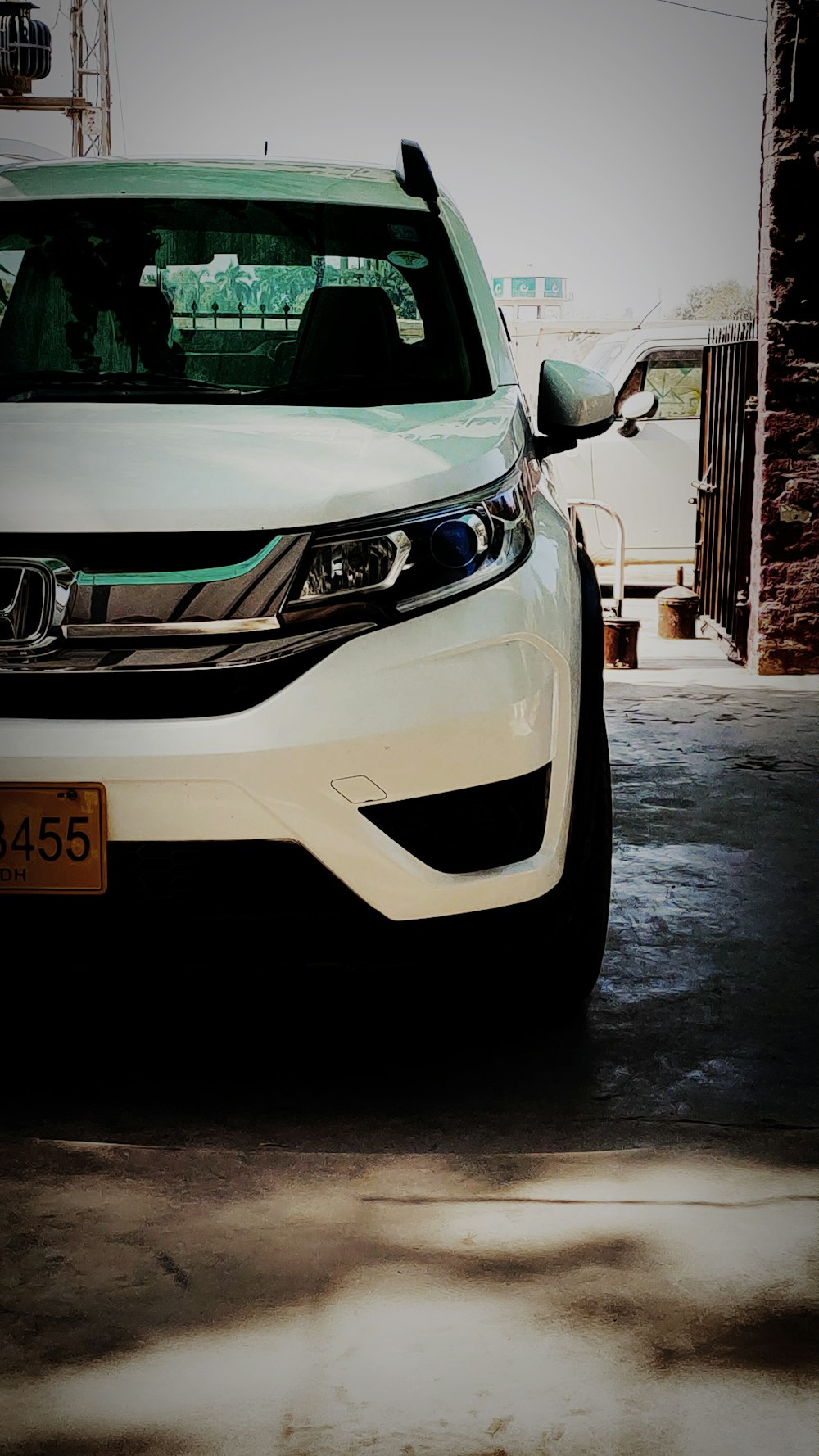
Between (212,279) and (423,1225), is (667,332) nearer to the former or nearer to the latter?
(212,279)

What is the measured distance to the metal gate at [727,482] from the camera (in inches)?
316

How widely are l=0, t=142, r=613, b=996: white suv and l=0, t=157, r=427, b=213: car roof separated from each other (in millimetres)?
822

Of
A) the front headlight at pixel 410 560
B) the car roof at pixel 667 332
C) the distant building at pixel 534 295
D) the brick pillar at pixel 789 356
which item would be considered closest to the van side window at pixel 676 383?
the car roof at pixel 667 332

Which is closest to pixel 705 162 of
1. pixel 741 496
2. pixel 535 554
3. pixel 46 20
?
pixel 46 20

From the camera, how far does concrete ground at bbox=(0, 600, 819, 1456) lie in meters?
1.76

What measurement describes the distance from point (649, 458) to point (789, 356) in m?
4.04

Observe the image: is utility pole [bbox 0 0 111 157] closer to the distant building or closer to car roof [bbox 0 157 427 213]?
the distant building

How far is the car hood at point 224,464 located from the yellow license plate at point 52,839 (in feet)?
1.31

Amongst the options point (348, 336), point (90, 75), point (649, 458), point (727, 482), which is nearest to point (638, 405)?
point (649, 458)

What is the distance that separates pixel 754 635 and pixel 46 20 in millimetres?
33566

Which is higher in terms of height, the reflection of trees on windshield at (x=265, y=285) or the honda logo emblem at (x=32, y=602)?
the reflection of trees on windshield at (x=265, y=285)

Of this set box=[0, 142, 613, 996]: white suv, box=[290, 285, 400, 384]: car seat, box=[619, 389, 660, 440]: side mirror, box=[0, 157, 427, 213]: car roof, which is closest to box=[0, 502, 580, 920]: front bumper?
box=[0, 142, 613, 996]: white suv

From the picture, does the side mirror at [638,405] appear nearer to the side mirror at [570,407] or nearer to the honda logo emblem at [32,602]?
the side mirror at [570,407]

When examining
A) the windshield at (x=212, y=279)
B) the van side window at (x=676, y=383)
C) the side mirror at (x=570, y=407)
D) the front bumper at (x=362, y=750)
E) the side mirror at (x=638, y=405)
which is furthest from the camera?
the van side window at (x=676, y=383)
